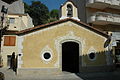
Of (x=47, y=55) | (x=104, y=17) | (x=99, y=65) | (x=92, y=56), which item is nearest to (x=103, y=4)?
(x=104, y=17)

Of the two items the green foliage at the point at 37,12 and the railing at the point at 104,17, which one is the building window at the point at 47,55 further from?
the green foliage at the point at 37,12

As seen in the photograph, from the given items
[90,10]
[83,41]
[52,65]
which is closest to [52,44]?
[52,65]

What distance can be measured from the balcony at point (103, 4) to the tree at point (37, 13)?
97.6ft

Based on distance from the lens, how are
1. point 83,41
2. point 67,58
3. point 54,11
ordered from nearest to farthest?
1. point 83,41
2. point 67,58
3. point 54,11

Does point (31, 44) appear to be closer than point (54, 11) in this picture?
Yes

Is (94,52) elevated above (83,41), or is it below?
below

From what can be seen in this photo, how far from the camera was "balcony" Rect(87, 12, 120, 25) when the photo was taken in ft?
76.3

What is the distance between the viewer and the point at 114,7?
83.6ft

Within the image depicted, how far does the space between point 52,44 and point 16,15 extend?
1448 centimetres

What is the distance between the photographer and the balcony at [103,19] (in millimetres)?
23250

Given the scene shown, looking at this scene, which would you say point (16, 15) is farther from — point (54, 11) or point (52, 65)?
point (54, 11)

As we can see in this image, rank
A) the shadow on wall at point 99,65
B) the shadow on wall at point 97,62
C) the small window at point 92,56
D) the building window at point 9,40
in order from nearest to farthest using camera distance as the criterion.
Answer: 1. the shadow on wall at point 99,65
2. the shadow on wall at point 97,62
3. the small window at point 92,56
4. the building window at point 9,40

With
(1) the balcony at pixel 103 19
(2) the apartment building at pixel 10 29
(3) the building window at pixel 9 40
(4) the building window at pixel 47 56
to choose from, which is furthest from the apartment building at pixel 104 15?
(3) the building window at pixel 9 40

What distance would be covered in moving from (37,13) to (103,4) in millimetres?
32026
